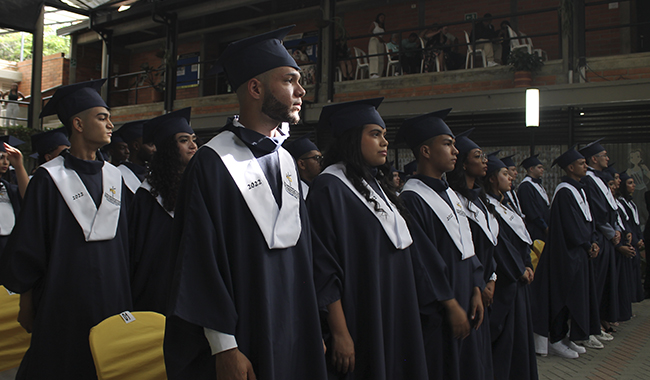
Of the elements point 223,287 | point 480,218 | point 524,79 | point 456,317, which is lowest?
point 456,317

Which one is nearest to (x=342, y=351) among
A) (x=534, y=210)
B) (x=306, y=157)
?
(x=306, y=157)

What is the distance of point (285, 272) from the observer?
1.92 metres

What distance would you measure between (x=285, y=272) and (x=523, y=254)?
124 inches

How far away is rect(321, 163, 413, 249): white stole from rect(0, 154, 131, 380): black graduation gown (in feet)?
4.58

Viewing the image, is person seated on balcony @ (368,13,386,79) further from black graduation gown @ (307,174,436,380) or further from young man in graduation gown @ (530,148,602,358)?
black graduation gown @ (307,174,436,380)

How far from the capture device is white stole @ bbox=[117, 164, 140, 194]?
3.70 metres

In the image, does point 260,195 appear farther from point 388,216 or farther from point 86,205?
point 86,205

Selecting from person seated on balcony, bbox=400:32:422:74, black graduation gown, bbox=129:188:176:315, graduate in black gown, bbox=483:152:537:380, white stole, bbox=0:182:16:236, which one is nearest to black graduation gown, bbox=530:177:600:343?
graduate in black gown, bbox=483:152:537:380

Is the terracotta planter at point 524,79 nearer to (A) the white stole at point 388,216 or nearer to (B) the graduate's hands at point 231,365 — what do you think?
(A) the white stole at point 388,216

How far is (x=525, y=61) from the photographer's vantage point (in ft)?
28.6

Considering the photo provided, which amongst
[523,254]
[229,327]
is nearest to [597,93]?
[523,254]

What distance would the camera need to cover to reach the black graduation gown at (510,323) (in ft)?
12.7

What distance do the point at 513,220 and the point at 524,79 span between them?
5.13 meters

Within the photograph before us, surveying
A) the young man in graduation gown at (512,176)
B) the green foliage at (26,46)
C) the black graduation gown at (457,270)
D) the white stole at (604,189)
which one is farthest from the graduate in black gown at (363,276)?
the green foliage at (26,46)
